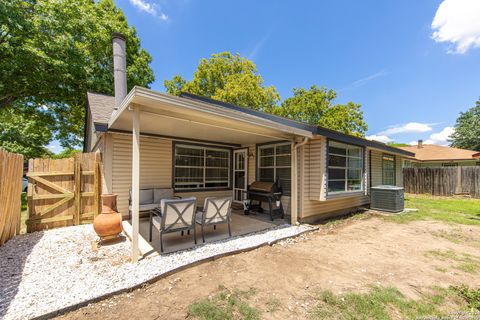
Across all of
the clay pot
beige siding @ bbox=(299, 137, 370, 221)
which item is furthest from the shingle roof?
beige siding @ bbox=(299, 137, 370, 221)

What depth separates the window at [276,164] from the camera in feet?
21.1

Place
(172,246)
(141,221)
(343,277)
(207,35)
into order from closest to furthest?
(343,277) → (172,246) → (141,221) → (207,35)

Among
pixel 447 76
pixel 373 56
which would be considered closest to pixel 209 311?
pixel 373 56

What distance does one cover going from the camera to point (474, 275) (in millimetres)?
3250

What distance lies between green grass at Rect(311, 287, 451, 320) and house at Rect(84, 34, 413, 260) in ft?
10.1

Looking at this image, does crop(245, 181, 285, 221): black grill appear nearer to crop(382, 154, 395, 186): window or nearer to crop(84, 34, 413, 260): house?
crop(84, 34, 413, 260): house

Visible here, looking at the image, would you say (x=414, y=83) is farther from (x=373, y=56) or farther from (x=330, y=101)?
(x=330, y=101)

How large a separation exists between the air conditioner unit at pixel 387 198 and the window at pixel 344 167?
1621mm

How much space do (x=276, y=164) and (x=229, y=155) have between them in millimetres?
2163

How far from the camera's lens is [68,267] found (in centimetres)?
319

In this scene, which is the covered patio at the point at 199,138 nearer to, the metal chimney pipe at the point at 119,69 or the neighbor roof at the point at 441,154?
the metal chimney pipe at the point at 119,69

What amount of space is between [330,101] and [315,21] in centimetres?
1336

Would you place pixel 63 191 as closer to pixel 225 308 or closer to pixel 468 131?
pixel 225 308

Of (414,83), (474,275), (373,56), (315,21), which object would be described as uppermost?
(315,21)
